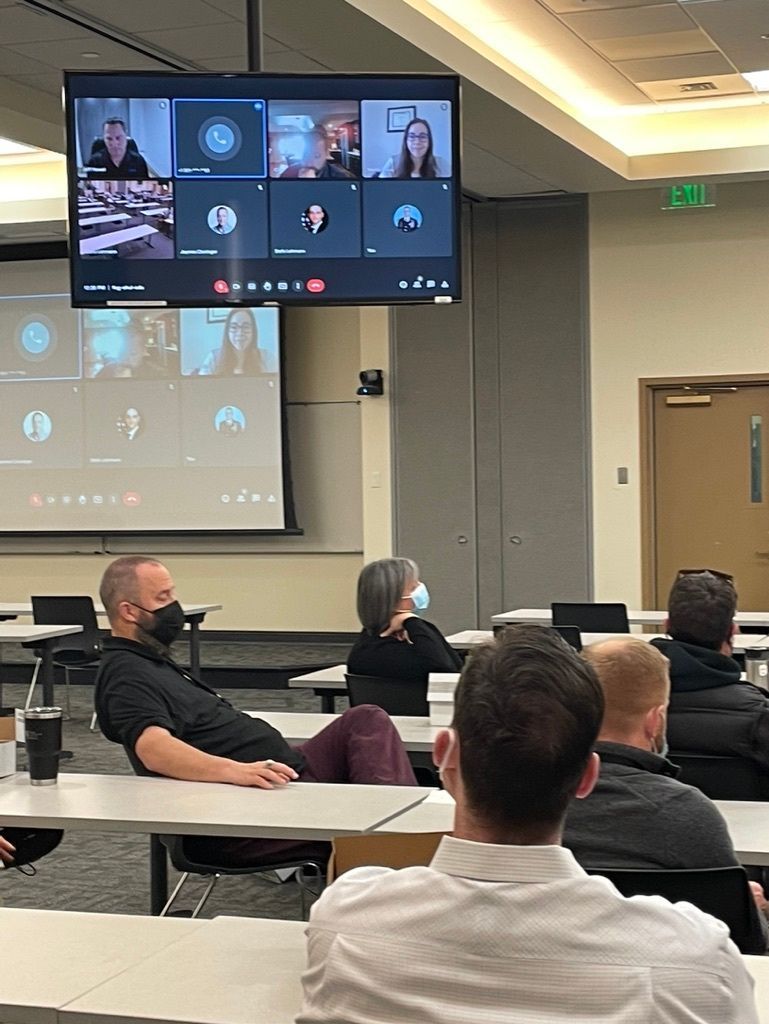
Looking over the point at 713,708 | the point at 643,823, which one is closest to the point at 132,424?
the point at 713,708

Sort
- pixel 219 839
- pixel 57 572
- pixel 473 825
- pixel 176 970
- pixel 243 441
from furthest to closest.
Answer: pixel 57 572, pixel 243 441, pixel 219 839, pixel 176 970, pixel 473 825

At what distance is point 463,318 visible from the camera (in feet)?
37.5

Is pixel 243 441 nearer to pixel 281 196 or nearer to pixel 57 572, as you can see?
pixel 57 572

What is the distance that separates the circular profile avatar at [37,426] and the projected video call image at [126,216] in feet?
28.1

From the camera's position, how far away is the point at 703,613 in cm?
423

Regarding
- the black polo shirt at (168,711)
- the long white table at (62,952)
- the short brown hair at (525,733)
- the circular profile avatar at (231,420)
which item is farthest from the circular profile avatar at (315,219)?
the circular profile avatar at (231,420)

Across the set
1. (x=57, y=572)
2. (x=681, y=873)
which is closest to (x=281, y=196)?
(x=681, y=873)

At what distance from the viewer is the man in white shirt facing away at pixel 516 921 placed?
4.66ft

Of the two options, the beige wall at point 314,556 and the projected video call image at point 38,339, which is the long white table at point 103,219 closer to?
the beige wall at point 314,556

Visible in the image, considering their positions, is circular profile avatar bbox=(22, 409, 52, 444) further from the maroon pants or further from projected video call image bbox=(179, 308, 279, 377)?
the maroon pants

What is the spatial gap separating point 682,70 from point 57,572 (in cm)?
709

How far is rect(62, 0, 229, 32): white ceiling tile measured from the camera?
626 centimetres

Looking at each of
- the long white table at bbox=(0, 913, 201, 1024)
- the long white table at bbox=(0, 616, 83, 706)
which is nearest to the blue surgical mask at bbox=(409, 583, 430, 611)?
the long white table at bbox=(0, 616, 83, 706)

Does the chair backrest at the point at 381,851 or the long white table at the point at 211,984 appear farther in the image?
the chair backrest at the point at 381,851
